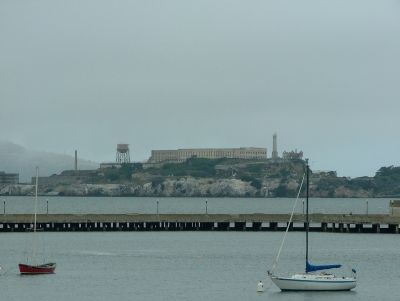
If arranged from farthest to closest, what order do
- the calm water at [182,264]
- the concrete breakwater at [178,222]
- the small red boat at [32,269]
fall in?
the concrete breakwater at [178,222]
the small red boat at [32,269]
the calm water at [182,264]

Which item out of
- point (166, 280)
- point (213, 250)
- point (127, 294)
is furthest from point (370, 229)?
point (127, 294)

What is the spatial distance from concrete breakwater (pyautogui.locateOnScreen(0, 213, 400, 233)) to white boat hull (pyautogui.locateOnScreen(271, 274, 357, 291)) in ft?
206

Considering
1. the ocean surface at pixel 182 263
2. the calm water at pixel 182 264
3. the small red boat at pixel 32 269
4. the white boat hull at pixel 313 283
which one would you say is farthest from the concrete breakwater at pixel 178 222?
the white boat hull at pixel 313 283

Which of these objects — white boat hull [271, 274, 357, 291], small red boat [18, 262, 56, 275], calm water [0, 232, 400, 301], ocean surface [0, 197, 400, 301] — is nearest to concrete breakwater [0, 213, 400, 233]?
ocean surface [0, 197, 400, 301]

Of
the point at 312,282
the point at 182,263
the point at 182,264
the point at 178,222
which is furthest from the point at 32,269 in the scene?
the point at 178,222

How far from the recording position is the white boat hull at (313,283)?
77875mm

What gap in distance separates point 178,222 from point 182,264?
47.4m

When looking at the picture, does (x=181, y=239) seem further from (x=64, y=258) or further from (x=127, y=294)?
(x=127, y=294)

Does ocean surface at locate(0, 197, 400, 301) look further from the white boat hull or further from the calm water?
the white boat hull

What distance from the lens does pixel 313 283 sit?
7781 cm

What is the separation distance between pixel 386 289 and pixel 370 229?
66376mm

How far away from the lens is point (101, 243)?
13062 cm

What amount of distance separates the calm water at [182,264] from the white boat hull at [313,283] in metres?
0.50

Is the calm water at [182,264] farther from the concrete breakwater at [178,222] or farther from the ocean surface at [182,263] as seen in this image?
the concrete breakwater at [178,222]
